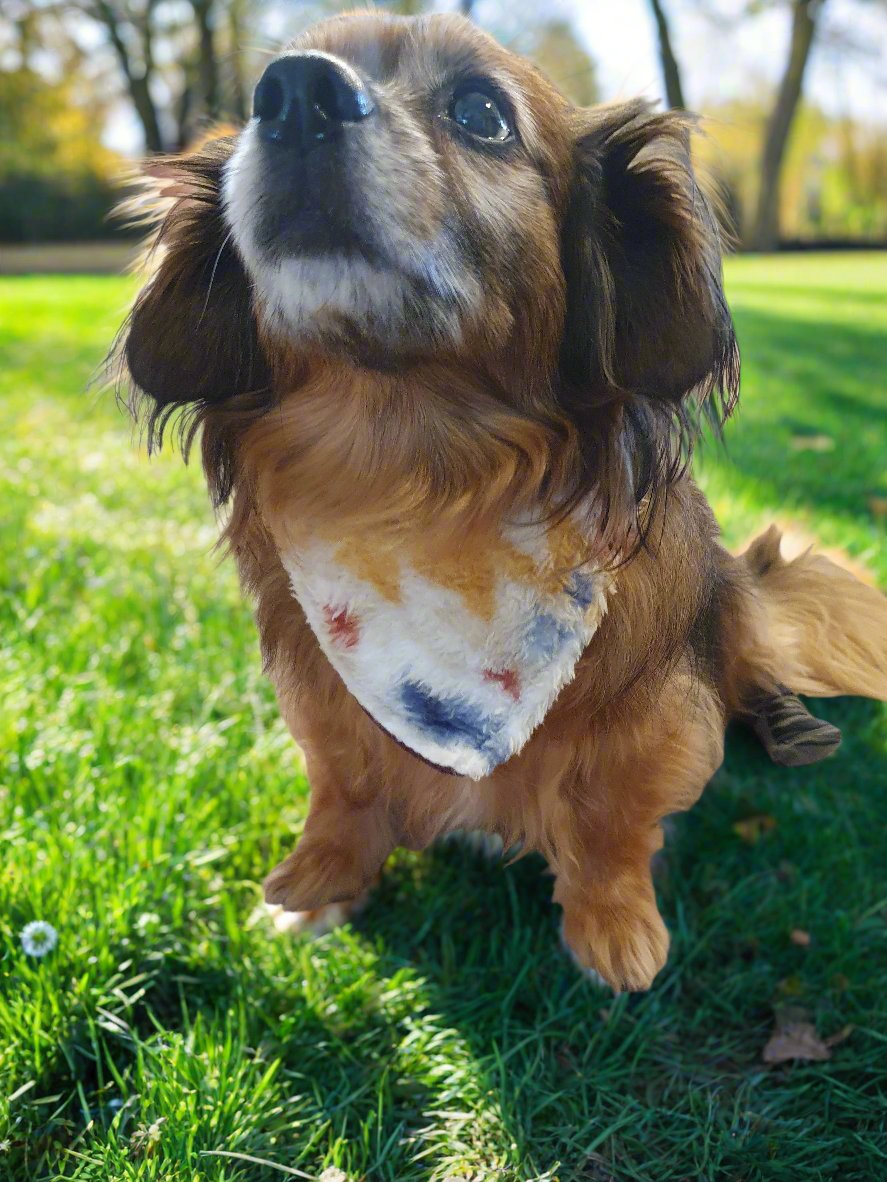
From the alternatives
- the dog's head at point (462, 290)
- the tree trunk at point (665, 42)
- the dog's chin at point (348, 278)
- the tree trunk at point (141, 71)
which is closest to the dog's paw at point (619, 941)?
the dog's head at point (462, 290)

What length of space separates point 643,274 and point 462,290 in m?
0.33

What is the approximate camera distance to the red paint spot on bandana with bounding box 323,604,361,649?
1597mm

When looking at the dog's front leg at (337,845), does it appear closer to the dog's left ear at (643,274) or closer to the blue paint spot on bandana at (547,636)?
the blue paint spot on bandana at (547,636)

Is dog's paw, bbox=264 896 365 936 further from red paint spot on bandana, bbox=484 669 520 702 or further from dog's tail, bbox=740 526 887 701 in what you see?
dog's tail, bbox=740 526 887 701

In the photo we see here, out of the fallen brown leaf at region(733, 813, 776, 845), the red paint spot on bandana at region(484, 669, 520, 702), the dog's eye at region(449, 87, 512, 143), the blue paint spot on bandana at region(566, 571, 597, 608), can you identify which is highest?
the dog's eye at region(449, 87, 512, 143)

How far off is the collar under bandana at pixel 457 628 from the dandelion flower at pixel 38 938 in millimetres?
681

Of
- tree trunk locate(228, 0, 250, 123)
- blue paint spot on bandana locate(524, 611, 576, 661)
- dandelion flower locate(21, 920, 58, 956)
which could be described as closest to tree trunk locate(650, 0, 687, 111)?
tree trunk locate(228, 0, 250, 123)

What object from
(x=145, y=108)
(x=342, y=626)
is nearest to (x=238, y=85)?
(x=342, y=626)

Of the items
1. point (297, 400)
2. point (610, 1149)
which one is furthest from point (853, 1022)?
point (297, 400)

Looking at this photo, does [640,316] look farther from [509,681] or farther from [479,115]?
[509,681]

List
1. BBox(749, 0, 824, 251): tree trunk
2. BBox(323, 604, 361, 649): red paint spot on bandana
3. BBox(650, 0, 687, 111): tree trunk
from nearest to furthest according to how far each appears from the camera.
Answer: BBox(323, 604, 361, 649): red paint spot on bandana < BBox(650, 0, 687, 111): tree trunk < BBox(749, 0, 824, 251): tree trunk

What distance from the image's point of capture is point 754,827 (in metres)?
2.16

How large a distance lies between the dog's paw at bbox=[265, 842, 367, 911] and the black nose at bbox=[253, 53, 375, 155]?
1180 millimetres

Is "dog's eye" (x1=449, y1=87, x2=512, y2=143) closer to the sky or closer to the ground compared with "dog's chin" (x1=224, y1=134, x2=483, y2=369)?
closer to the sky
